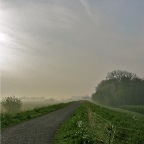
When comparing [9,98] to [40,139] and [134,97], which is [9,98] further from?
[134,97]

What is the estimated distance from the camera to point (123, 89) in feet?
441

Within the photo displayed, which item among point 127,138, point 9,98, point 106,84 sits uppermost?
point 106,84

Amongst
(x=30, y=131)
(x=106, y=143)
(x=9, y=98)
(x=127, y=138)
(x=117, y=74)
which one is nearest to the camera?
(x=106, y=143)

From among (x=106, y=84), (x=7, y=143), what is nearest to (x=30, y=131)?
(x=7, y=143)

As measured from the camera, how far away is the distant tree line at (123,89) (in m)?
131

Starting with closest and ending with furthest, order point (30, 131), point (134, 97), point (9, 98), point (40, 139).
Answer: point (40, 139) < point (30, 131) < point (9, 98) < point (134, 97)

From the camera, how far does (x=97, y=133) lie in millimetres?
19688

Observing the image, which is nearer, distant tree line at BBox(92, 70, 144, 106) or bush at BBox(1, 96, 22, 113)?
bush at BBox(1, 96, 22, 113)

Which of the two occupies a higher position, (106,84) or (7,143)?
(106,84)

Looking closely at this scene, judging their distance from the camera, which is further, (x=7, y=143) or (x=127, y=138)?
(x=127, y=138)

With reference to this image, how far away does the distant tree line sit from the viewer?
131137 millimetres

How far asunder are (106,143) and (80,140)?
336cm

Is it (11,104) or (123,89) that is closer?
(11,104)

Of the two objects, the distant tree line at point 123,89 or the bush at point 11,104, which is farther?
the distant tree line at point 123,89
